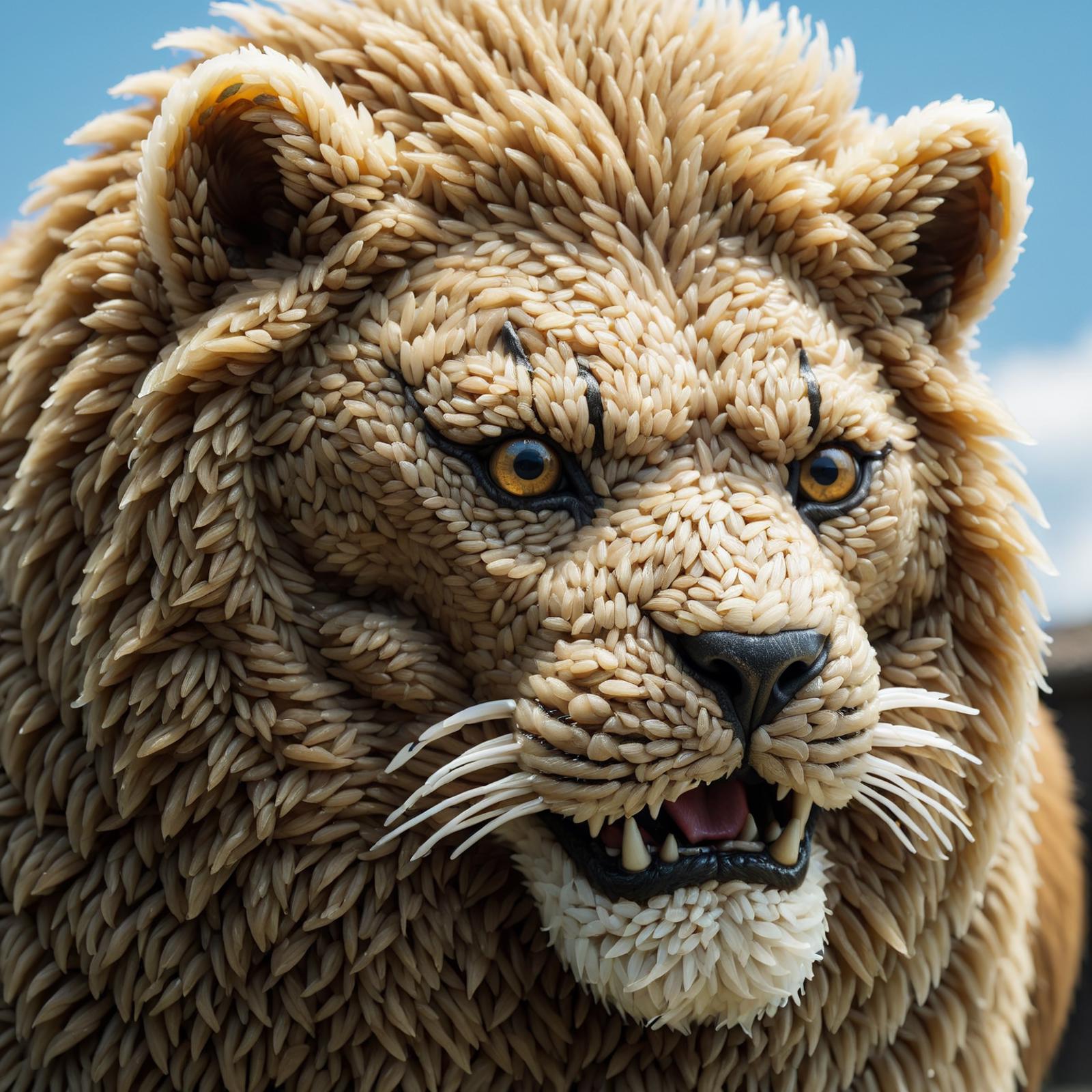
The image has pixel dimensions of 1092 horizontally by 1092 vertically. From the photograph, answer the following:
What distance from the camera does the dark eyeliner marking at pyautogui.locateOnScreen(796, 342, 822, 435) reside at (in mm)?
1333

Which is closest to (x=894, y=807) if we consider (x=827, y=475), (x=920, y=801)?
(x=920, y=801)

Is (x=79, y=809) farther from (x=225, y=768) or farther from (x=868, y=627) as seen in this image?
(x=868, y=627)

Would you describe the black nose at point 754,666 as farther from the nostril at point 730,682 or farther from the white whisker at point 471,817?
the white whisker at point 471,817

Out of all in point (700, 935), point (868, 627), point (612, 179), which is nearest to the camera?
point (700, 935)

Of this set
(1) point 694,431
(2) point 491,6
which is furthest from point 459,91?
(1) point 694,431

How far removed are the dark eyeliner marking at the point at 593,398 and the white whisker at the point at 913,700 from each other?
375 millimetres

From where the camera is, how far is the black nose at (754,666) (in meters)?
1.20

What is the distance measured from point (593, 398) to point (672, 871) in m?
0.44

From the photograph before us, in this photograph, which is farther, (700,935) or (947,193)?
(947,193)

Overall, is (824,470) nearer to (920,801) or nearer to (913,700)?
(913,700)

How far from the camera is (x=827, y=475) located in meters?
1.37

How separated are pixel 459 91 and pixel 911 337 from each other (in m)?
0.54

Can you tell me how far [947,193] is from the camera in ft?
4.86

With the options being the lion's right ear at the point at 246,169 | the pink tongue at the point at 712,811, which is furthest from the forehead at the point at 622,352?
the pink tongue at the point at 712,811
